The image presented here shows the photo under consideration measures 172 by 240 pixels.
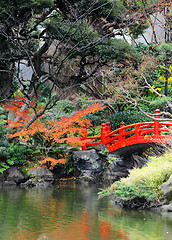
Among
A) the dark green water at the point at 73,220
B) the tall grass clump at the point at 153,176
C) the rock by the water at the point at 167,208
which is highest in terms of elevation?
the tall grass clump at the point at 153,176

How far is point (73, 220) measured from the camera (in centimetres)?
801

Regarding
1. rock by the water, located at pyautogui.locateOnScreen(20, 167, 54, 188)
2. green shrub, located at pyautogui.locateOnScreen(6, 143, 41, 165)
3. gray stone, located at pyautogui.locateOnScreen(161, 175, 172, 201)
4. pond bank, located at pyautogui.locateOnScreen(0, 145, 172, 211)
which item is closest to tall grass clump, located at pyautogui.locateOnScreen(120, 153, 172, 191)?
gray stone, located at pyautogui.locateOnScreen(161, 175, 172, 201)

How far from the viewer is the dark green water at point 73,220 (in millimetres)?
6695

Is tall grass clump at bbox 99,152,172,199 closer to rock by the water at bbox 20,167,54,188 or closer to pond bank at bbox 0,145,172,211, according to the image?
pond bank at bbox 0,145,172,211

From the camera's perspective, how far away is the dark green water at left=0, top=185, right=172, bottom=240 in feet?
22.0

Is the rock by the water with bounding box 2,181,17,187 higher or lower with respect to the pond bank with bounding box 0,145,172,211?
lower

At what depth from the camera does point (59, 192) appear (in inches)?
478

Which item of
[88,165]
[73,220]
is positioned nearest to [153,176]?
[73,220]

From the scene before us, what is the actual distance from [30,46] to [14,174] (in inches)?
236

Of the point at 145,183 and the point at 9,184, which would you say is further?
the point at 9,184

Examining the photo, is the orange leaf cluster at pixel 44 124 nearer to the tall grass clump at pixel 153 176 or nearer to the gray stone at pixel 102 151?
the gray stone at pixel 102 151

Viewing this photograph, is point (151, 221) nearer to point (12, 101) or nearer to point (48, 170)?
point (48, 170)

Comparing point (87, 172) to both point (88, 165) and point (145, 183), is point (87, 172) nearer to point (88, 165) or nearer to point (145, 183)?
point (88, 165)

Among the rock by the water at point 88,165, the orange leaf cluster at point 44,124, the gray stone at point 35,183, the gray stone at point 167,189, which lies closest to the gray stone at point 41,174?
the gray stone at point 35,183
